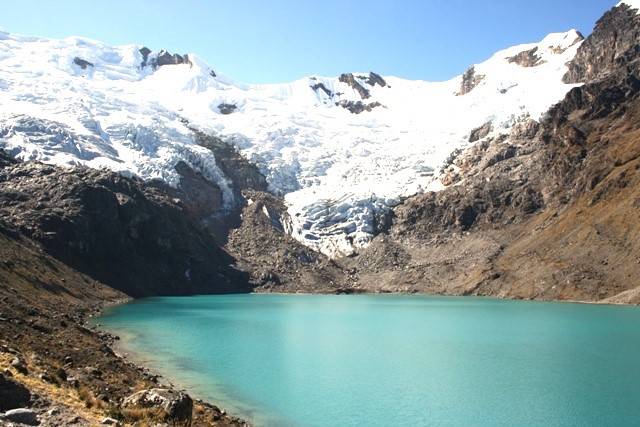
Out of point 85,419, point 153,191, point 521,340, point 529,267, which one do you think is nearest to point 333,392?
point 85,419

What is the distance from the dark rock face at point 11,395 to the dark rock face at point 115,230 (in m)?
106

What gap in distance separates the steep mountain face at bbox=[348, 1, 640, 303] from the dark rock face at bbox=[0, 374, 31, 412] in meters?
111

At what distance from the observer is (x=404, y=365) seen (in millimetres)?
48719

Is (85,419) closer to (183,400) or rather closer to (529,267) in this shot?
(183,400)

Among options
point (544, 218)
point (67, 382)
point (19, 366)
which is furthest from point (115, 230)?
point (19, 366)

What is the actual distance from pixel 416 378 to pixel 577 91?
537 feet

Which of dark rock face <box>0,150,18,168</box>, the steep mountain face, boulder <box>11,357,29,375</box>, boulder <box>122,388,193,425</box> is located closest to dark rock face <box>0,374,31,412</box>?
boulder <box>122,388,193,425</box>

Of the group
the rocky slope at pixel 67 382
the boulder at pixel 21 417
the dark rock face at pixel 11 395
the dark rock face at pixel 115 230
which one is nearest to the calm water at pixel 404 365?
the rocky slope at pixel 67 382

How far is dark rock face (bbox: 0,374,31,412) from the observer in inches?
607

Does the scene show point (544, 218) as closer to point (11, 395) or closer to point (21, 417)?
point (11, 395)

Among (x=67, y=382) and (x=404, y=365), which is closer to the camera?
(x=67, y=382)

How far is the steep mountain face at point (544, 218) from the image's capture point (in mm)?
123750

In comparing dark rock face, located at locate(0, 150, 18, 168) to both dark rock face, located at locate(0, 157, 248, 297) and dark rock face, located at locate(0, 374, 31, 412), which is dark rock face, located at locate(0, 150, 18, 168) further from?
Answer: dark rock face, located at locate(0, 374, 31, 412)

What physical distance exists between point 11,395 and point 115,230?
127122 mm
